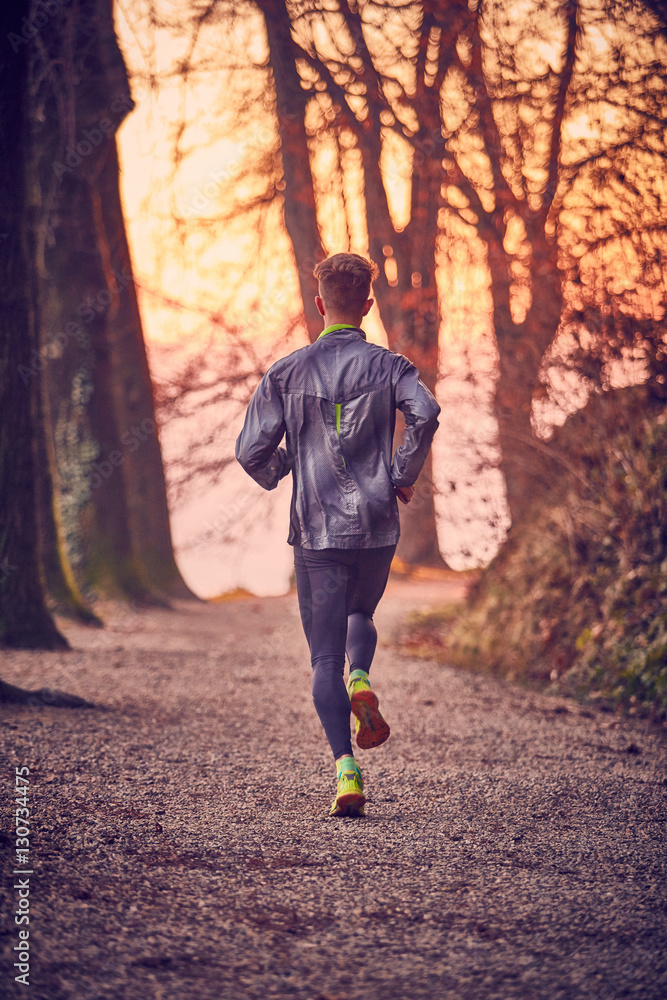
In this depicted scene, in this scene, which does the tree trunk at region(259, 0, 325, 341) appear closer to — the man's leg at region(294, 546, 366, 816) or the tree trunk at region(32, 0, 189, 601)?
the tree trunk at region(32, 0, 189, 601)

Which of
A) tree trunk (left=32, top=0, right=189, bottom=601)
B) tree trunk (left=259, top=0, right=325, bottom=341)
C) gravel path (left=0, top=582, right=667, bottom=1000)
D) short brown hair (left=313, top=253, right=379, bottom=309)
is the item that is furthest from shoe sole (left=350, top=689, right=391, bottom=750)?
tree trunk (left=32, top=0, right=189, bottom=601)

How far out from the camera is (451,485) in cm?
827

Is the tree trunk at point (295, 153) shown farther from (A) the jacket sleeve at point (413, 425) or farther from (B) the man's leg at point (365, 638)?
(B) the man's leg at point (365, 638)

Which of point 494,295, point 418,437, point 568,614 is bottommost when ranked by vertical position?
point 568,614

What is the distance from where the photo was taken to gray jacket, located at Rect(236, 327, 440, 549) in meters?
3.77

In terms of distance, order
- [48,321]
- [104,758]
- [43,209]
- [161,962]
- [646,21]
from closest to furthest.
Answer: [161,962] < [104,758] < [646,21] < [43,209] < [48,321]

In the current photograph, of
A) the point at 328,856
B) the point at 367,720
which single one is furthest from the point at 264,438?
the point at 328,856

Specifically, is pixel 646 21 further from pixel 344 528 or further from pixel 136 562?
pixel 136 562

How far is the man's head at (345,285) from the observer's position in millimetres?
3881

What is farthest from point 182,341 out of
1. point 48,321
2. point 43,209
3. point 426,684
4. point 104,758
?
point 104,758

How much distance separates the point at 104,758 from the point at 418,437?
2261 millimetres

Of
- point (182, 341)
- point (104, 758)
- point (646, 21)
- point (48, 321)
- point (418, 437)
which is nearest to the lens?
point (418, 437)

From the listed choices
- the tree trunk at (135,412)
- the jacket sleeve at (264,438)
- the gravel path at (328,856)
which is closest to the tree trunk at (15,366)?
the gravel path at (328,856)

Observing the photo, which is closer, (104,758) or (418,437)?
(418,437)
